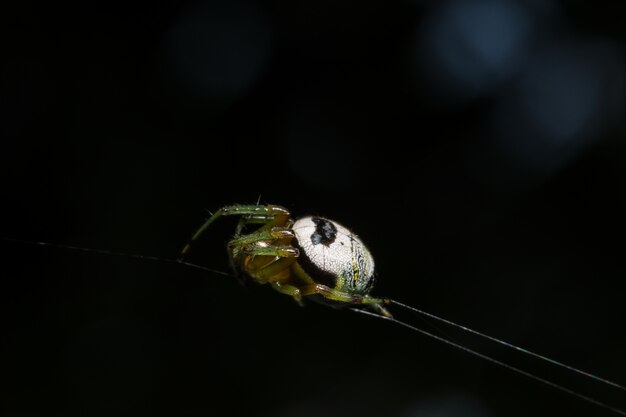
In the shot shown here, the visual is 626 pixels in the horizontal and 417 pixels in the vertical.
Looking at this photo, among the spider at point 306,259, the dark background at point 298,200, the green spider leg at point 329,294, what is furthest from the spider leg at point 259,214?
the dark background at point 298,200

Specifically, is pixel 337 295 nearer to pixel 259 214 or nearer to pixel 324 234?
pixel 324 234

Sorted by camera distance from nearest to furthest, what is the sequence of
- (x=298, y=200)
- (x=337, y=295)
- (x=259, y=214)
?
(x=337, y=295), (x=259, y=214), (x=298, y=200)

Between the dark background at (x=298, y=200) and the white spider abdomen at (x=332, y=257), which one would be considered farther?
the dark background at (x=298, y=200)

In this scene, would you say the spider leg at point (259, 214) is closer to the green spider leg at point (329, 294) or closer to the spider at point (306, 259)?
the spider at point (306, 259)

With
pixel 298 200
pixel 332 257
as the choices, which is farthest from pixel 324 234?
pixel 298 200

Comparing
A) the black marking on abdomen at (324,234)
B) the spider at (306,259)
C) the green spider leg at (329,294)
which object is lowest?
the green spider leg at (329,294)

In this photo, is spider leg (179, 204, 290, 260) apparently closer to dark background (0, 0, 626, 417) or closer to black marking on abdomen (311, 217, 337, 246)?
black marking on abdomen (311, 217, 337, 246)

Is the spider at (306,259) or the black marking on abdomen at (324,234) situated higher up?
the black marking on abdomen at (324,234)

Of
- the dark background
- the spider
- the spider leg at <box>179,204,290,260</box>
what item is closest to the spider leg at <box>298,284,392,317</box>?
the spider
